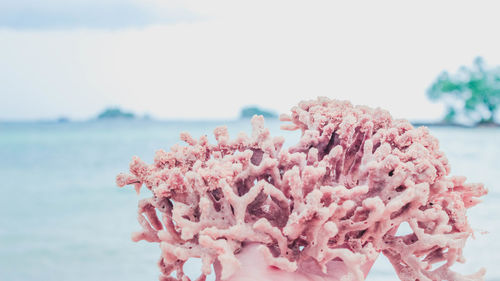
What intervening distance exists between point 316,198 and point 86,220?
217 inches

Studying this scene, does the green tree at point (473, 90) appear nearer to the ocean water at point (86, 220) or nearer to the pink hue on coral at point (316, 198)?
the ocean water at point (86, 220)

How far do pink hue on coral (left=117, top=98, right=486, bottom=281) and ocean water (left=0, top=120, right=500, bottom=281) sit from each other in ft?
1.09

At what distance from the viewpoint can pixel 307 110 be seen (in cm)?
133

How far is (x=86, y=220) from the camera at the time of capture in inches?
233

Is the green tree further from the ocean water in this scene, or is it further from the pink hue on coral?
the pink hue on coral

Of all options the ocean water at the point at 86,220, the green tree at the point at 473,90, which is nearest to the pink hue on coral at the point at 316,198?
the ocean water at the point at 86,220

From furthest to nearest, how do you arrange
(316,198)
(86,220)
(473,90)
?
(473,90), (86,220), (316,198)

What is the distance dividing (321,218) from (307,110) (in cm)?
46

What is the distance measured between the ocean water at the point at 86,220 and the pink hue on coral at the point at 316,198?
13.1 inches

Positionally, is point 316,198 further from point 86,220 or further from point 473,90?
point 473,90

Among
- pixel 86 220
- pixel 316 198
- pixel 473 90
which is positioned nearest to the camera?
pixel 316 198

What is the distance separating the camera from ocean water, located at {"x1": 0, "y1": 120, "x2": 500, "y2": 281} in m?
4.16

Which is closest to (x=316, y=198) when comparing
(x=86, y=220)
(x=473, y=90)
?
(x=86, y=220)

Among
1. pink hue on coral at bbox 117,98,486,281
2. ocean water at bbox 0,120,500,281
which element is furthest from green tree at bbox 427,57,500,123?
pink hue on coral at bbox 117,98,486,281
